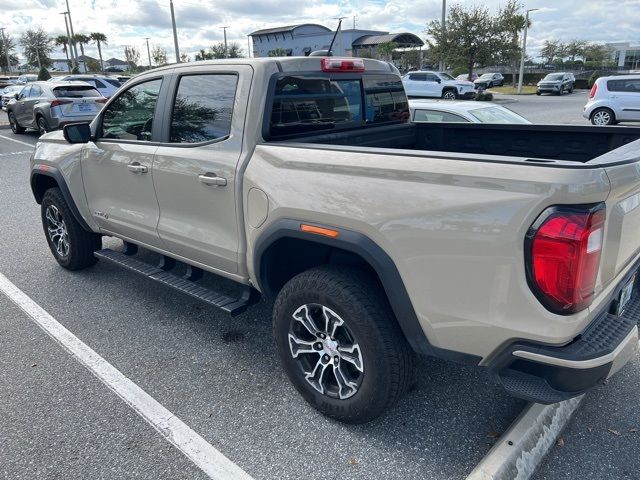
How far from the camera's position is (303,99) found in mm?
3201

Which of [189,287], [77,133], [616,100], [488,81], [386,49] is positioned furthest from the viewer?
[386,49]

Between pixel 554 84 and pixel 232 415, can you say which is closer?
pixel 232 415

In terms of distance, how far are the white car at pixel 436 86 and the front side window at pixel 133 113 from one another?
81.0 feet

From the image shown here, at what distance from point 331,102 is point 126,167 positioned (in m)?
1.60

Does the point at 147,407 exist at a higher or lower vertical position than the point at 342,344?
lower

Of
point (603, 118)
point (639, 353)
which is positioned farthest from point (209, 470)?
point (603, 118)

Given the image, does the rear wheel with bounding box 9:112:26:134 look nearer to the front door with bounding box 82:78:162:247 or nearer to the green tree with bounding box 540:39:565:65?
the front door with bounding box 82:78:162:247

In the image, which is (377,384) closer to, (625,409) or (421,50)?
(625,409)

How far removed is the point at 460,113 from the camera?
22.0ft

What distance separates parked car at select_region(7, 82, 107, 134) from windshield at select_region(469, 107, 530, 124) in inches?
408

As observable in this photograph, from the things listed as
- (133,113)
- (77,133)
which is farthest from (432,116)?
(77,133)

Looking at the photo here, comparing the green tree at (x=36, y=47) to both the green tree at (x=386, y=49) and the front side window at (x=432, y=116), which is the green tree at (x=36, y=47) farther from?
the front side window at (x=432, y=116)

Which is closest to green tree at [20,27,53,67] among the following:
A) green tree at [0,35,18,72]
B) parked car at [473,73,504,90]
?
green tree at [0,35,18,72]

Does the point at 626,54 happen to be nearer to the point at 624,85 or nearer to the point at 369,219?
the point at 624,85
